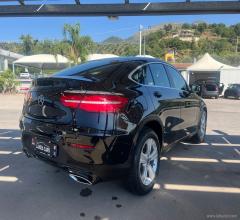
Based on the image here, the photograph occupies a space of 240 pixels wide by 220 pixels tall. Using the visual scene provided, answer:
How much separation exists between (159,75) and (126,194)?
1.83 meters

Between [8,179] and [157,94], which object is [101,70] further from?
[8,179]

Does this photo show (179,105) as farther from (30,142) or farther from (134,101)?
(30,142)

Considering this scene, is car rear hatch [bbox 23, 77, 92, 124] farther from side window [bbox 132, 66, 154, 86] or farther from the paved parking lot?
the paved parking lot

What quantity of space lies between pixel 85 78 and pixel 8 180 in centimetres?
198

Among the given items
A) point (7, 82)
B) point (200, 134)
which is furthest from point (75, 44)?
point (200, 134)

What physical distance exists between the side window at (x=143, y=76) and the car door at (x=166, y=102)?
86 mm

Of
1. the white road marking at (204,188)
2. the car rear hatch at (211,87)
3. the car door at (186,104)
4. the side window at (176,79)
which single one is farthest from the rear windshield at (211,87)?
the white road marking at (204,188)

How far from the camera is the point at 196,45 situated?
296ft

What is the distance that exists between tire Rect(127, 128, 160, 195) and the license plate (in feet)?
3.07

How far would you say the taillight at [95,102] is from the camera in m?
3.59

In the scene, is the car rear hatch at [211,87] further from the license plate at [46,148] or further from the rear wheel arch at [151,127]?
the license plate at [46,148]

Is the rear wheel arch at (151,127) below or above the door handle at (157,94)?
below

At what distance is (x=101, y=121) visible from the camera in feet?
11.7

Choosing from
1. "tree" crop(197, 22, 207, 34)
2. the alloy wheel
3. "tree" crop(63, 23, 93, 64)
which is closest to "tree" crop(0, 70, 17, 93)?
"tree" crop(63, 23, 93, 64)
